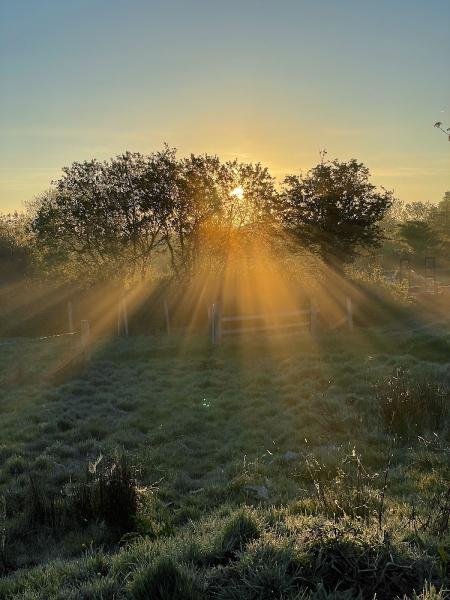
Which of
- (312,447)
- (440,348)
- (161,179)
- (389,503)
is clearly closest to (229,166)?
(161,179)

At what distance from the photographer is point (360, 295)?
25250 mm

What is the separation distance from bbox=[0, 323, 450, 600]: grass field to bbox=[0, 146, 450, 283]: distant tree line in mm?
11625

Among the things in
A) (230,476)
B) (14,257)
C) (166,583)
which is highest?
(14,257)

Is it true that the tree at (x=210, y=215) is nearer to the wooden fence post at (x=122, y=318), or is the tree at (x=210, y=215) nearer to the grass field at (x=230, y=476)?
the wooden fence post at (x=122, y=318)

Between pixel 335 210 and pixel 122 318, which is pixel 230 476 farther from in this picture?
pixel 335 210

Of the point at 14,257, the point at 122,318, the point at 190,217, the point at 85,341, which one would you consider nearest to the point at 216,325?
the point at 85,341

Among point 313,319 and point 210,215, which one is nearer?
point 313,319

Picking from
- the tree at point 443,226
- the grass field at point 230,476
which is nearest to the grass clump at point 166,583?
the grass field at point 230,476

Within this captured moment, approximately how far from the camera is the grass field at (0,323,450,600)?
A: 356 centimetres

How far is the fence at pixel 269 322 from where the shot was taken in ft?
61.1

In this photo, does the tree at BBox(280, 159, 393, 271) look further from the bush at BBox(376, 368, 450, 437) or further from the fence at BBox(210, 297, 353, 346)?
the bush at BBox(376, 368, 450, 437)

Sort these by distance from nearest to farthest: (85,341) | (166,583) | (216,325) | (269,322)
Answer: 1. (166,583)
2. (85,341)
3. (216,325)
4. (269,322)

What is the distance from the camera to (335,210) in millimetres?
27734

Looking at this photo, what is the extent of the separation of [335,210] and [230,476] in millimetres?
22394
